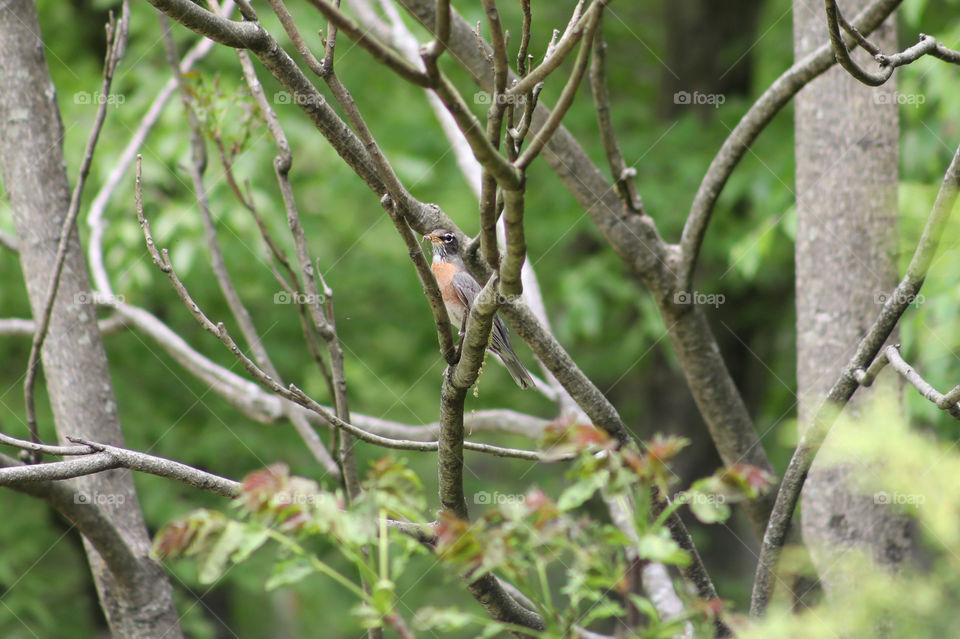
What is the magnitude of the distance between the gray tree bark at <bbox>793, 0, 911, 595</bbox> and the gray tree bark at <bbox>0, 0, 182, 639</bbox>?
106 inches

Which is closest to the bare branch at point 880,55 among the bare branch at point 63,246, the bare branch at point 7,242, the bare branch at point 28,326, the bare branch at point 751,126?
the bare branch at point 751,126

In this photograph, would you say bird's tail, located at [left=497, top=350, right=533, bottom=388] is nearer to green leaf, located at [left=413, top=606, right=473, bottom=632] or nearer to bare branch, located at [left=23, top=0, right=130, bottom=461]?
bare branch, located at [left=23, top=0, right=130, bottom=461]

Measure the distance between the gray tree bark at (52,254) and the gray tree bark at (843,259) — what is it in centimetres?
269

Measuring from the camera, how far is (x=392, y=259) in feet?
26.1

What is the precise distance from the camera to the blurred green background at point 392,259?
6.27m

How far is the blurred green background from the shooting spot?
20.6 ft

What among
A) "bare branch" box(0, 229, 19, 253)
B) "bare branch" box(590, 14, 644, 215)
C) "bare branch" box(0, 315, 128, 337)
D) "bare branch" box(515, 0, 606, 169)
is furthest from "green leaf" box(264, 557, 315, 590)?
"bare branch" box(0, 229, 19, 253)

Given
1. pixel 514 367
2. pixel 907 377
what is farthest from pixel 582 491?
pixel 514 367

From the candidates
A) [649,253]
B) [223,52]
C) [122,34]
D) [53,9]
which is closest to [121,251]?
[223,52]

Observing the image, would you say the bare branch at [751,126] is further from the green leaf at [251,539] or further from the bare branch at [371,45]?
the green leaf at [251,539]

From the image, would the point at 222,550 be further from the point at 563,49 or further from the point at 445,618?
the point at 563,49

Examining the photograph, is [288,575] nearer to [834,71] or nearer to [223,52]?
[834,71]

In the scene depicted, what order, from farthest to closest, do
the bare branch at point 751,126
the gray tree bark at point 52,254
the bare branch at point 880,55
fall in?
the gray tree bark at point 52,254
the bare branch at point 751,126
the bare branch at point 880,55

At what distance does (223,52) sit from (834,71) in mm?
5179
